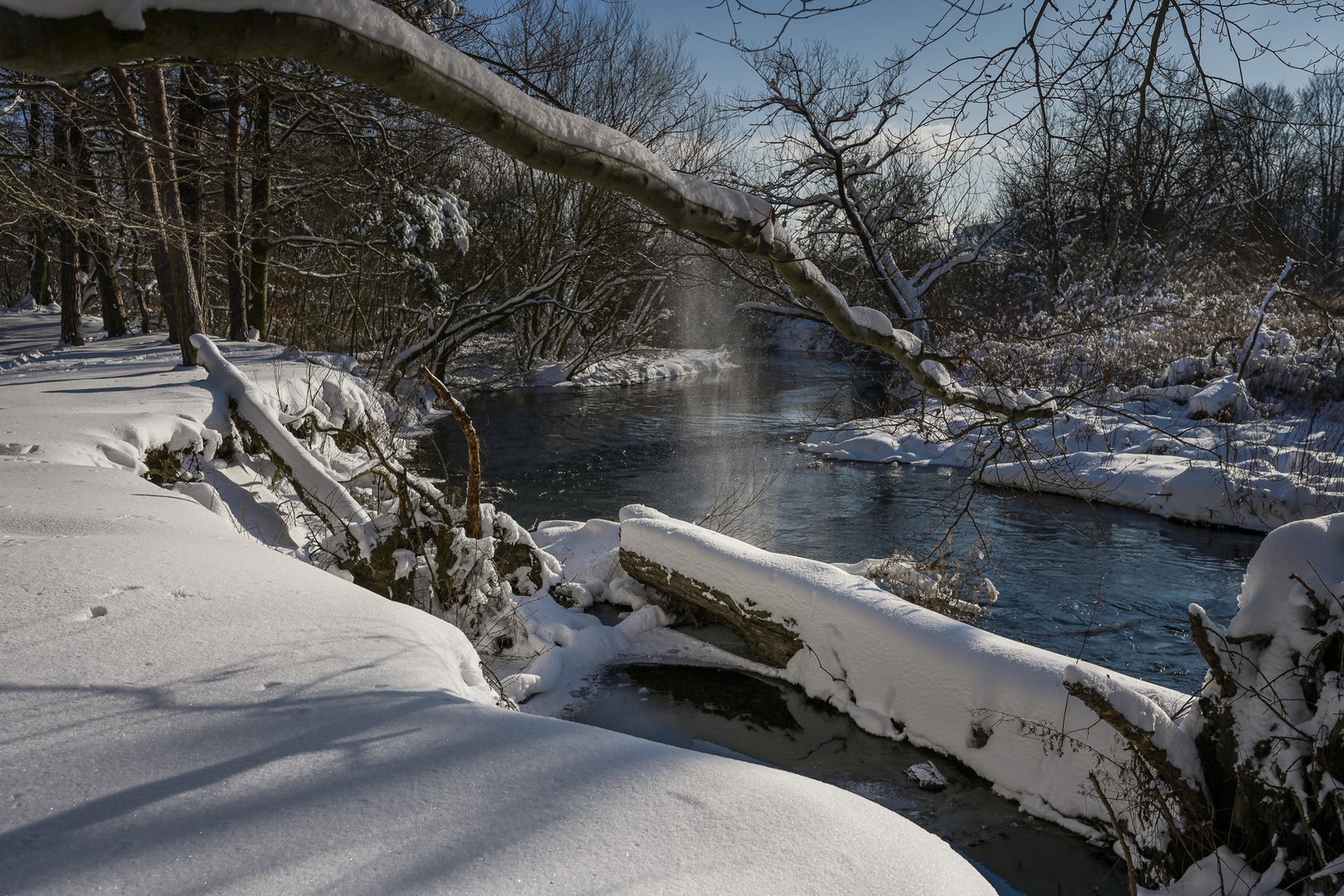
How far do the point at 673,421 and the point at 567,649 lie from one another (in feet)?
34.6

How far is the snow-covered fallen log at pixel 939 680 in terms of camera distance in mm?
3883

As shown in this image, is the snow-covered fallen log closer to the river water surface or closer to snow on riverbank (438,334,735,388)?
the river water surface

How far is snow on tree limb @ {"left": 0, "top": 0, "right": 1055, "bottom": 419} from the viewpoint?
155 centimetres

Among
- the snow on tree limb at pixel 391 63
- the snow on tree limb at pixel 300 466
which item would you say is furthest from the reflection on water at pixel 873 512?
the snow on tree limb at pixel 300 466

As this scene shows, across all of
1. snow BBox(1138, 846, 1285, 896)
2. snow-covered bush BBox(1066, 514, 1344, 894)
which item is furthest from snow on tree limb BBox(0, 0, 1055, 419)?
snow BBox(1138, 846, 1285, 896)

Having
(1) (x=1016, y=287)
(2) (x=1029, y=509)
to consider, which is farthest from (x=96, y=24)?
(1) (x=1016, y=287)

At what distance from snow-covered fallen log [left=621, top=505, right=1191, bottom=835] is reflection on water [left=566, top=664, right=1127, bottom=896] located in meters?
0.11

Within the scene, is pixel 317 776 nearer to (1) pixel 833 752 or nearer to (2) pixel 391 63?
(2) pixel 391 63

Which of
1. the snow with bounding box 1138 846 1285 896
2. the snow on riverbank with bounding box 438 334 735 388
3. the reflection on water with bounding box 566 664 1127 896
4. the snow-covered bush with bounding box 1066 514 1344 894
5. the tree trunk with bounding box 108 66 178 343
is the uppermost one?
the tree trunk with bounding box 108 66 178 343

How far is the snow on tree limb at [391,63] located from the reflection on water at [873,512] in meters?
1.55

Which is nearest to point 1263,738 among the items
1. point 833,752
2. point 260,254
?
point 833,752

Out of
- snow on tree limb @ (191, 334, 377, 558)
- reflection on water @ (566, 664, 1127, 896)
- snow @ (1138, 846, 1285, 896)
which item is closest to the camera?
snow @ (1138, 846, 1285, 896)

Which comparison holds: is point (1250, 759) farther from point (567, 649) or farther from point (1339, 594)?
point (567, 649)

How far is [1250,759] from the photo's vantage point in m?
2.67
